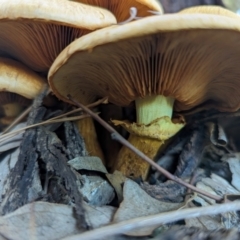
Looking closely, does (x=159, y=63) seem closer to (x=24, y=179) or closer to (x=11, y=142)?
(x=24, y=179)

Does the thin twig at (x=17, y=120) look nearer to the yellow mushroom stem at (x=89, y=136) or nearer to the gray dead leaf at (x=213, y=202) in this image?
the yellow mushroom stem at (x=89, y=136)

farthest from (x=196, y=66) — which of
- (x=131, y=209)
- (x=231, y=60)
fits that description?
(x=131, y=209)

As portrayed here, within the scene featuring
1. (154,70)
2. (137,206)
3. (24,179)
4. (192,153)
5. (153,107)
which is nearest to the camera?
(137,206)

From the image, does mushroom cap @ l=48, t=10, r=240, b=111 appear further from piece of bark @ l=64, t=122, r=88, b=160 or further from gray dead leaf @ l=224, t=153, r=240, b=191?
gray dead leaf @ l=224, t=153, r=240, b=191

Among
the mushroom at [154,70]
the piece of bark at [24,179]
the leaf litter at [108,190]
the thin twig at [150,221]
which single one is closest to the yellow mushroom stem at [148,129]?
the mushroom at [154,70]

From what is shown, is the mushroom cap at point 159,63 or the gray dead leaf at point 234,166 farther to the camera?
the gray dead leaf at point 234,166

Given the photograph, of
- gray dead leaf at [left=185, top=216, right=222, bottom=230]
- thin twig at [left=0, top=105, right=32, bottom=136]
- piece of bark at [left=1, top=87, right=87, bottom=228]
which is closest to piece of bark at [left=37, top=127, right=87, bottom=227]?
piece of bark at [left=1, top=87, right=87, bottom=228]

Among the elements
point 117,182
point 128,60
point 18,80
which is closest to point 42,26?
point 18,80
